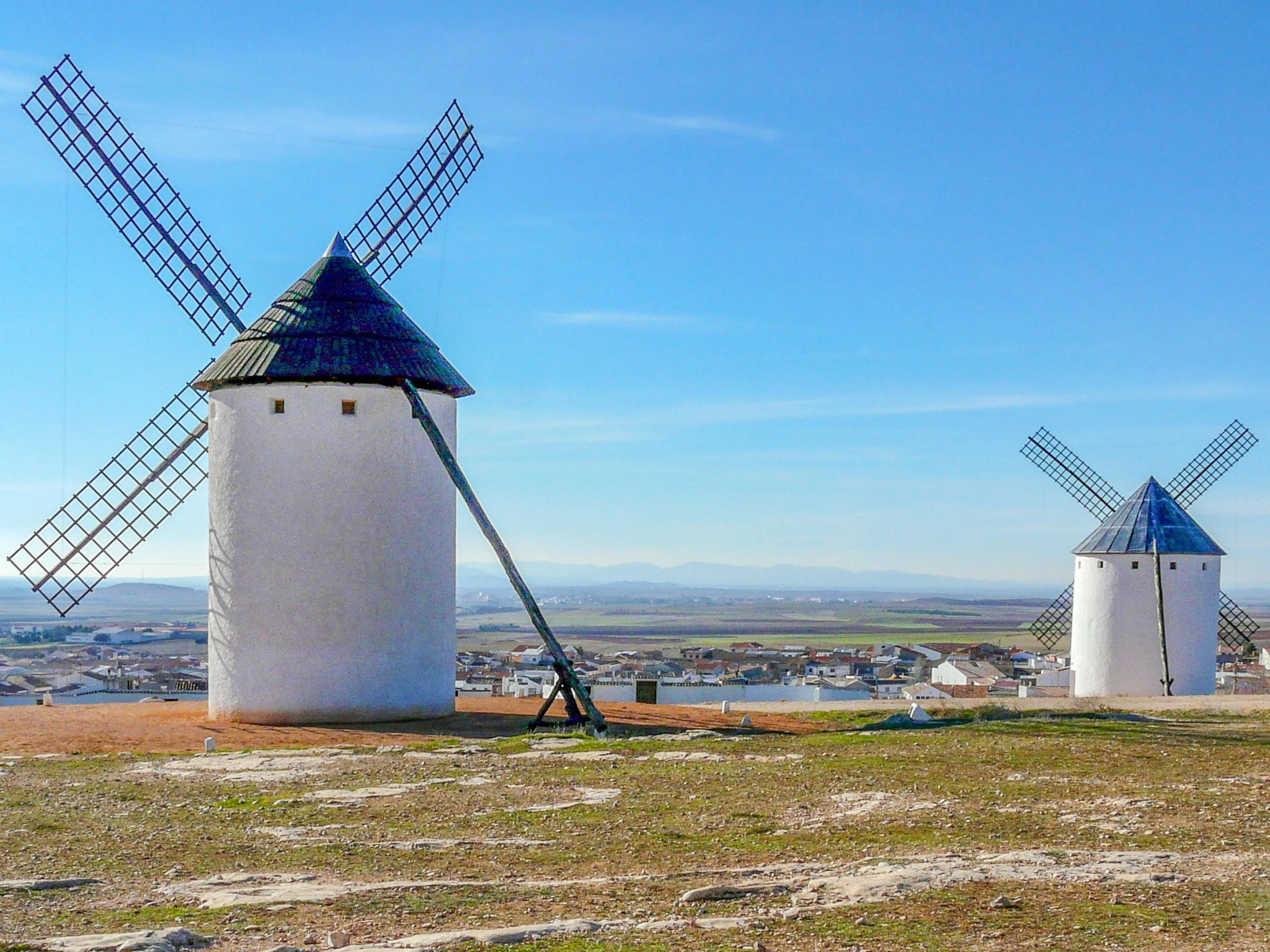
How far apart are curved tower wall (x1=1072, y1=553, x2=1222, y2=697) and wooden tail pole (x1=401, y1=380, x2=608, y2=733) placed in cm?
1613

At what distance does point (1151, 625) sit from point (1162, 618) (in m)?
0.50

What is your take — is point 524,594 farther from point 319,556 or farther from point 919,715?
point 919,715

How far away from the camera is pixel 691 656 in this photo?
83.5 metres

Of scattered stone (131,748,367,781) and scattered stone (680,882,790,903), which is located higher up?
scattered stone (680,882,790,903)

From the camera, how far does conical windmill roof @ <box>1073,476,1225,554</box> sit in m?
32.2

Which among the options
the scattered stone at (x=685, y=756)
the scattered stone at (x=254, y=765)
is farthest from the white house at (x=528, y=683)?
the scattered stone at (x=685, y=756)

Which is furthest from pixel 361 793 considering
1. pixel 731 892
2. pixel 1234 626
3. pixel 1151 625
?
pixel 1234 626

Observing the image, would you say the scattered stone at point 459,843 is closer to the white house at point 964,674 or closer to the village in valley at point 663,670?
the village in valley at point 663,670

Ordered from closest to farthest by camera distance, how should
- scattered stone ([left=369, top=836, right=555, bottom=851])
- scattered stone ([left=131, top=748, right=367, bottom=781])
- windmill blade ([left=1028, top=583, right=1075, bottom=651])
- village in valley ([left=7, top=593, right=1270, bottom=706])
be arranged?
1. scattered stone ([left=369, top=836, right=555, bottom=851])
2. scattered stone ([left=131, top=748, right=367, bottom=781])
3. village in valley ([left=7, top=593, right=1270, bottom=706])
4. windmill blade ([left=1028, top=583, right=1075, bottom=651])

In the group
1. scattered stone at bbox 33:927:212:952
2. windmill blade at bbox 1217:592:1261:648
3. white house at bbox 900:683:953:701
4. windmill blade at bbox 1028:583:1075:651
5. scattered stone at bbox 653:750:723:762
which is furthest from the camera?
windmill blade at bbox 1028:583:1075:651

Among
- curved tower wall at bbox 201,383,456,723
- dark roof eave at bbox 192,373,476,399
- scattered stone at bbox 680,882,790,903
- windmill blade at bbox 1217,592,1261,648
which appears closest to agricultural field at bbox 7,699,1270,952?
scattered stone at bbox 680,882,790,903

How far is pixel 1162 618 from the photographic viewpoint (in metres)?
31.7

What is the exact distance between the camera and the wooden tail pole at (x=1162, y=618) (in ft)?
103

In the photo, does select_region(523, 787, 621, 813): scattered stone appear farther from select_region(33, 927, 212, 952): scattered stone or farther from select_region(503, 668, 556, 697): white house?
select_region(503, 668, 556, 697): white house
